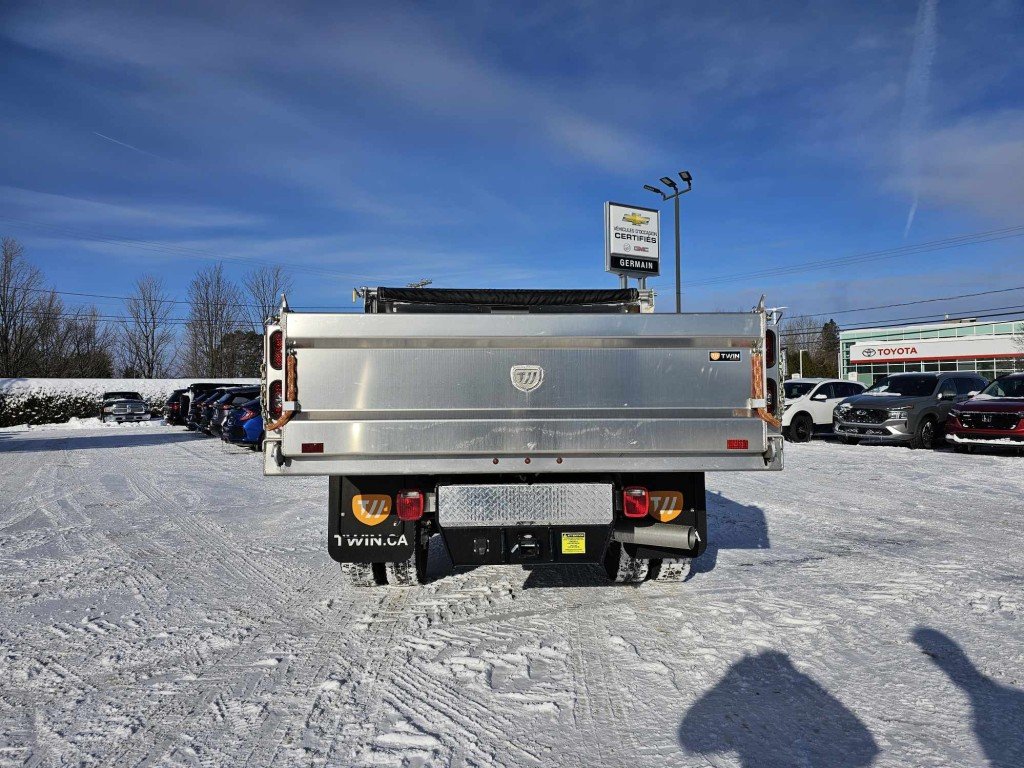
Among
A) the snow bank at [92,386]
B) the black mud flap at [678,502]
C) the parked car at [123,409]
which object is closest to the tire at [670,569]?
the black mud flap at [678,502]

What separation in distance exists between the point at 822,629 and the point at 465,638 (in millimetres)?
2172

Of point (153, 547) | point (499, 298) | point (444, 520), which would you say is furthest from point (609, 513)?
point (153, 547)

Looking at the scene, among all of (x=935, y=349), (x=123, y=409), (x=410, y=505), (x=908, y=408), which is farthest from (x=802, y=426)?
(x=935, y=349)

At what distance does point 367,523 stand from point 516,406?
130cm

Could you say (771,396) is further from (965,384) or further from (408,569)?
(965,384)

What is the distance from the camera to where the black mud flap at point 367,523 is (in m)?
4.70

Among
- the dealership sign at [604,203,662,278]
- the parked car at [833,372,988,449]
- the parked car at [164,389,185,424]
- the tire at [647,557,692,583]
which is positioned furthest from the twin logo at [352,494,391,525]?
the parked car at [164,389,185,424]

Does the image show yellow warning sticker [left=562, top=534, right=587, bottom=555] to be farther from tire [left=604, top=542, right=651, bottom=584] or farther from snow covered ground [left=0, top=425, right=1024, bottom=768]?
tire [left=604, top=542, right=651, bottom=584]

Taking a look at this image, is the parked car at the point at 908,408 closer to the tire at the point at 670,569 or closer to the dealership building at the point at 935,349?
the tire at the point at 670,569

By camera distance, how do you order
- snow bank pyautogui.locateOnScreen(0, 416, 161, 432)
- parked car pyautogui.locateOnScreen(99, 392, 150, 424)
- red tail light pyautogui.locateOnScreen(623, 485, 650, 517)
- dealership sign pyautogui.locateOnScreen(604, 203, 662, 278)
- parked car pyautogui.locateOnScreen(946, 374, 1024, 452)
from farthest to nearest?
parked car pyautogui.locateOnScreen(99, 392, 150, 424)
snow bank pyautogui.locateOnScreen(0, 416, 161, 432)
dealership sign pyautogui.locateOnScreen(604, 203, 662, 278)
parked car pyautogui.locateOnScreen(946, 374, 1024, 452)
red tail light pyautogui.locateOnScreen(623, 485, 650, 517)

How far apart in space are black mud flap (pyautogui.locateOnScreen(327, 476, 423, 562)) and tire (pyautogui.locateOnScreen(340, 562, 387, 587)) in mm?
359

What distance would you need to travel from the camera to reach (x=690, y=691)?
11.9 feet

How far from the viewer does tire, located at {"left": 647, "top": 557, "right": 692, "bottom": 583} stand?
17.8 feet

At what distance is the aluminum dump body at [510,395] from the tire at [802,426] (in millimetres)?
16054
